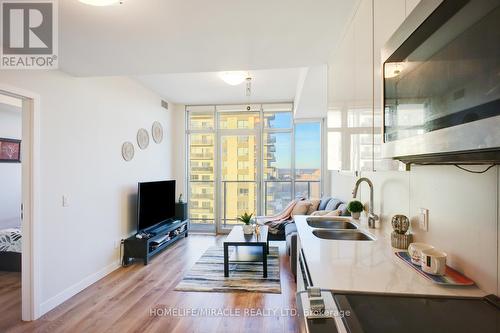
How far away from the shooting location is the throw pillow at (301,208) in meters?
4.54

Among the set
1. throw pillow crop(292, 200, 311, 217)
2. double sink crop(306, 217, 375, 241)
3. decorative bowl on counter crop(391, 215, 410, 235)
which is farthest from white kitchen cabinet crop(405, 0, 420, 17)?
throw pillow crop(292, 200, 311, 217)

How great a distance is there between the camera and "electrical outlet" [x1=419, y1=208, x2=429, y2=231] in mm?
1233

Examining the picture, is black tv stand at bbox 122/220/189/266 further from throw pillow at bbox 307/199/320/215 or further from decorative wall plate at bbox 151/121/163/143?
throw pillow at bbox 307/199/320/215

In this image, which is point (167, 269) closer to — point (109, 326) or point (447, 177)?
point (109, 326)

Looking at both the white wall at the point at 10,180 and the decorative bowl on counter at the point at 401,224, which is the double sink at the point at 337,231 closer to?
the decorative bowl on counter at the point at 401,224

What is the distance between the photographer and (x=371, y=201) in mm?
1997

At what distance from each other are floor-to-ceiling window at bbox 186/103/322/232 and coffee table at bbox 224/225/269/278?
160 centimetres

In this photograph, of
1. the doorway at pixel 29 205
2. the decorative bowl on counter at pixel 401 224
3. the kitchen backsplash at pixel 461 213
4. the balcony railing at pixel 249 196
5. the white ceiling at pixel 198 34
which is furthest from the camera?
the balcony railing at pixel 249 196

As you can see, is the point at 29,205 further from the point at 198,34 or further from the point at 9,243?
the point at 198,34

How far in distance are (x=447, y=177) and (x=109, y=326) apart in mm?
2776

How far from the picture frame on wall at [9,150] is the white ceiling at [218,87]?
8.23 feet

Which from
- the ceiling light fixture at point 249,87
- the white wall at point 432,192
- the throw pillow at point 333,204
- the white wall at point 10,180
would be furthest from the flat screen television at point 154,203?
the white wall at point 432,192

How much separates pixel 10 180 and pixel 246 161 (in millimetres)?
4246

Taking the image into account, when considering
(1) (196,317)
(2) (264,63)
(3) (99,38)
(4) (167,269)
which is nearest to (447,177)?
(2) (264,63)
